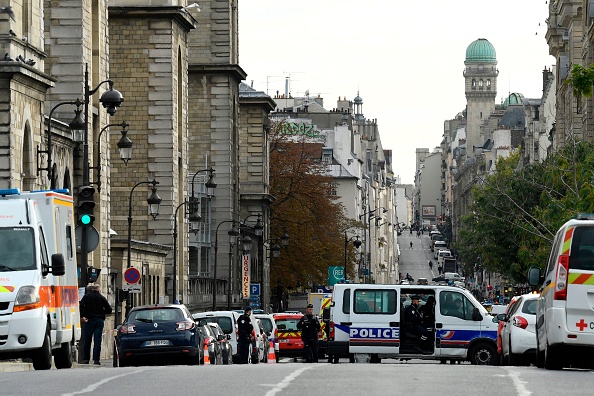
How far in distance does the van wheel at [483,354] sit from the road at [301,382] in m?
14.2

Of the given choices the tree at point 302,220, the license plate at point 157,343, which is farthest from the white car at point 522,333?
the tree at point 302,220

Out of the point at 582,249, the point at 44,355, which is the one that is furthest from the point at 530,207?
the point at 582,249

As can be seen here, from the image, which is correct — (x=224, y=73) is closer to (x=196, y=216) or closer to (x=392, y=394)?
(x=196, y=216)

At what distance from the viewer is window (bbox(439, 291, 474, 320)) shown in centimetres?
3694

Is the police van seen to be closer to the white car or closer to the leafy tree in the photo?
the white car

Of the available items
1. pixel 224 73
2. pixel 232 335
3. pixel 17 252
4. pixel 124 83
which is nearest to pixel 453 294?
pixel 232 335

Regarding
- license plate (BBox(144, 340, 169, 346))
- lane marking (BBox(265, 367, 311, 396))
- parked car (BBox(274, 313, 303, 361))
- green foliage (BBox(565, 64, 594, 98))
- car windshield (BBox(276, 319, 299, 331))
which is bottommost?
parked car (BBox(274, 313, 303, 361))

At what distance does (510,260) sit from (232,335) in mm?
51445

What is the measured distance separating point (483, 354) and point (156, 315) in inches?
325

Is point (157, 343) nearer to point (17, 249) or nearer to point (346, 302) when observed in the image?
point (17, 249)

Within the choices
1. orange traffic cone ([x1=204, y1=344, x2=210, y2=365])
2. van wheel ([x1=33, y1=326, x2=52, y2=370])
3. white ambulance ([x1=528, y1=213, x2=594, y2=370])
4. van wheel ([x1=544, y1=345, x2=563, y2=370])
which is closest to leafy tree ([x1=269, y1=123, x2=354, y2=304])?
orange traffic cone ([x1=204, y1=344, x2=210, y2=365])

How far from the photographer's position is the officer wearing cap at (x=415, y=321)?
121 ft

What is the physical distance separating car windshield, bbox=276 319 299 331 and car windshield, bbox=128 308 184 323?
909 inches

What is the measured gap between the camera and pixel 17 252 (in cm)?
2500
